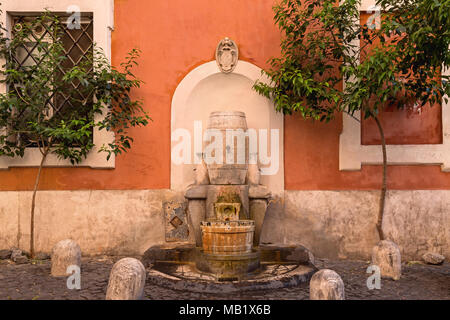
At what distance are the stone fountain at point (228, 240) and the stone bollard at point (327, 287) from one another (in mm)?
868

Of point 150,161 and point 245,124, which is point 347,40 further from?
point 150,161

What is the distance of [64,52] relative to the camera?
20.9 feet

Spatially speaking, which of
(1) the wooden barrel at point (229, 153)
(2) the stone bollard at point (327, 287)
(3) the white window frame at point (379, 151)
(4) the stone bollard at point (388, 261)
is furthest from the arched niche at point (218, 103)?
(2) the stone bollard at point (327, 287)

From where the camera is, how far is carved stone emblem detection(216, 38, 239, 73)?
6250mm

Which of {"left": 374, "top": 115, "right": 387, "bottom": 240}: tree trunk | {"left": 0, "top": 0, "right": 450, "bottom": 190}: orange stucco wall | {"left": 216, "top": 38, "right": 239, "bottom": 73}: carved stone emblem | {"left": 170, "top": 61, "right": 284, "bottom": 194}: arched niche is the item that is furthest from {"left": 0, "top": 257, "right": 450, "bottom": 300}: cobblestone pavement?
{"left": 216, "top": 38, "right": 239, "bottom": 73}: carved stone emblem

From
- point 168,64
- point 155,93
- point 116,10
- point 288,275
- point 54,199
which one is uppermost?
point 116,10

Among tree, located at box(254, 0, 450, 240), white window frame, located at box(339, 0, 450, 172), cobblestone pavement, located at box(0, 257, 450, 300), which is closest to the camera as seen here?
cobblestone pavement, located at box(0, 257, 450, 300)

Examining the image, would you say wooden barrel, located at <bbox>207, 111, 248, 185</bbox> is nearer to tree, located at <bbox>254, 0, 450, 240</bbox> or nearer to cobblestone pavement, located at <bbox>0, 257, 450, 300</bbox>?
tree, located at <bbox>254, 0, 450, 240</bbox>

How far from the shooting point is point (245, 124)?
605 centimetres

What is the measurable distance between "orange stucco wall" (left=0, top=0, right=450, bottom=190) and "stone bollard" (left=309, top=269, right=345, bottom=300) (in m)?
2.82

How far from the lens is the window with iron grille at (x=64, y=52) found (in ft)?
20.9

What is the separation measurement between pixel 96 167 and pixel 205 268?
2.54 meters

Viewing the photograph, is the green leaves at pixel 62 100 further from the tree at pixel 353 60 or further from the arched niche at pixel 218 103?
the tree at pixel 353 60

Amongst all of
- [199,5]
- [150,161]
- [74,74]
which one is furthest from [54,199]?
[199,5]
